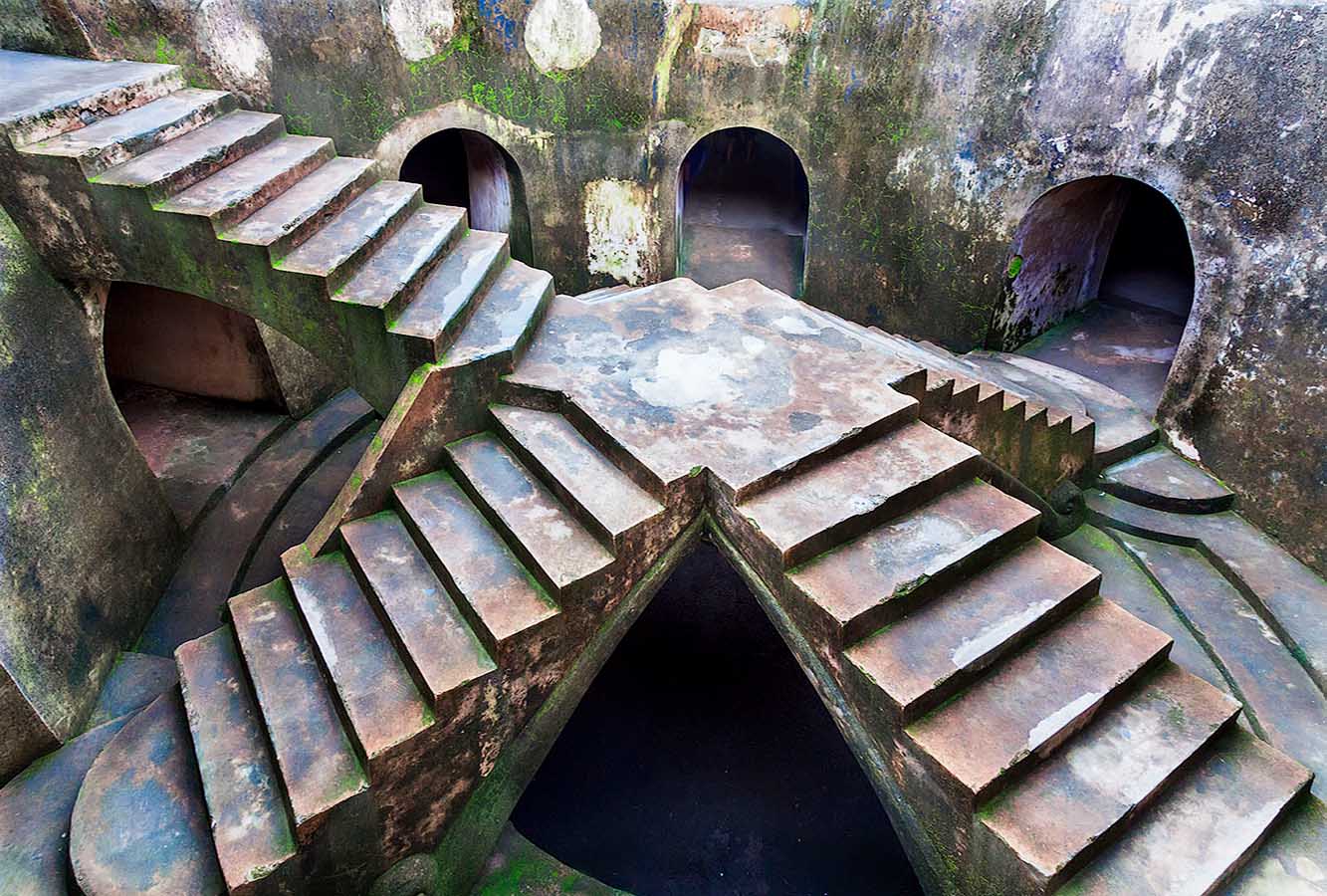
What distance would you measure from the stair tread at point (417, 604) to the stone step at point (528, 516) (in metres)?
0.37

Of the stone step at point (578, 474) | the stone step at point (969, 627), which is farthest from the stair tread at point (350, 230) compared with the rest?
the stone step at point (969, 627)

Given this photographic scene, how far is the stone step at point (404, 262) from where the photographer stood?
508 cm

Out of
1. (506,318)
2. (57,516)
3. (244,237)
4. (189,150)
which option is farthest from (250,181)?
(57,516)

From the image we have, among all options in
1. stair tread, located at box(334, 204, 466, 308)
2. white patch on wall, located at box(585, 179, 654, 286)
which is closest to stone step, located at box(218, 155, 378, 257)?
stair tread, located at box(334, 204, 466, 308)

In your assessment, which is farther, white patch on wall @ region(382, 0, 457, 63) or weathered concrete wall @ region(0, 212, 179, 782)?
white patch on wall @ region(382, 0, 457, 63)

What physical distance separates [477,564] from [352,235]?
259 cm

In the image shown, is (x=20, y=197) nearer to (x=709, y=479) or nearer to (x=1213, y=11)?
(x=709, y=479)

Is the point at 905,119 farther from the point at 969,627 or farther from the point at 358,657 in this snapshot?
the point at 358,657

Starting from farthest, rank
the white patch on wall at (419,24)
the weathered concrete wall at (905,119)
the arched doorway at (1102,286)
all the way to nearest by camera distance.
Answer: the arched doorway at (1102,286), the white patch on wall at (419,24), the weathered concrete wall at (905,119)

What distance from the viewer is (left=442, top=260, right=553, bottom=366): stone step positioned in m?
5.07

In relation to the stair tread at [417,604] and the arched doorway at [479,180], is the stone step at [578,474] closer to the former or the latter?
the stair tread at [417,604]

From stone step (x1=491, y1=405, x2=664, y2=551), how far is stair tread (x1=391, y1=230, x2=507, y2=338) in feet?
2.13

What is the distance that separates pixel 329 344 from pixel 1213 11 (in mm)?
6969

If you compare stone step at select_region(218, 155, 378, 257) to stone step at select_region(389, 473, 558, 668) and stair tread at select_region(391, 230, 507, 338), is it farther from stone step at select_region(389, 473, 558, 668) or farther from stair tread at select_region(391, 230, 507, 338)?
stone step at select_region(389, 473, 558, 668)
